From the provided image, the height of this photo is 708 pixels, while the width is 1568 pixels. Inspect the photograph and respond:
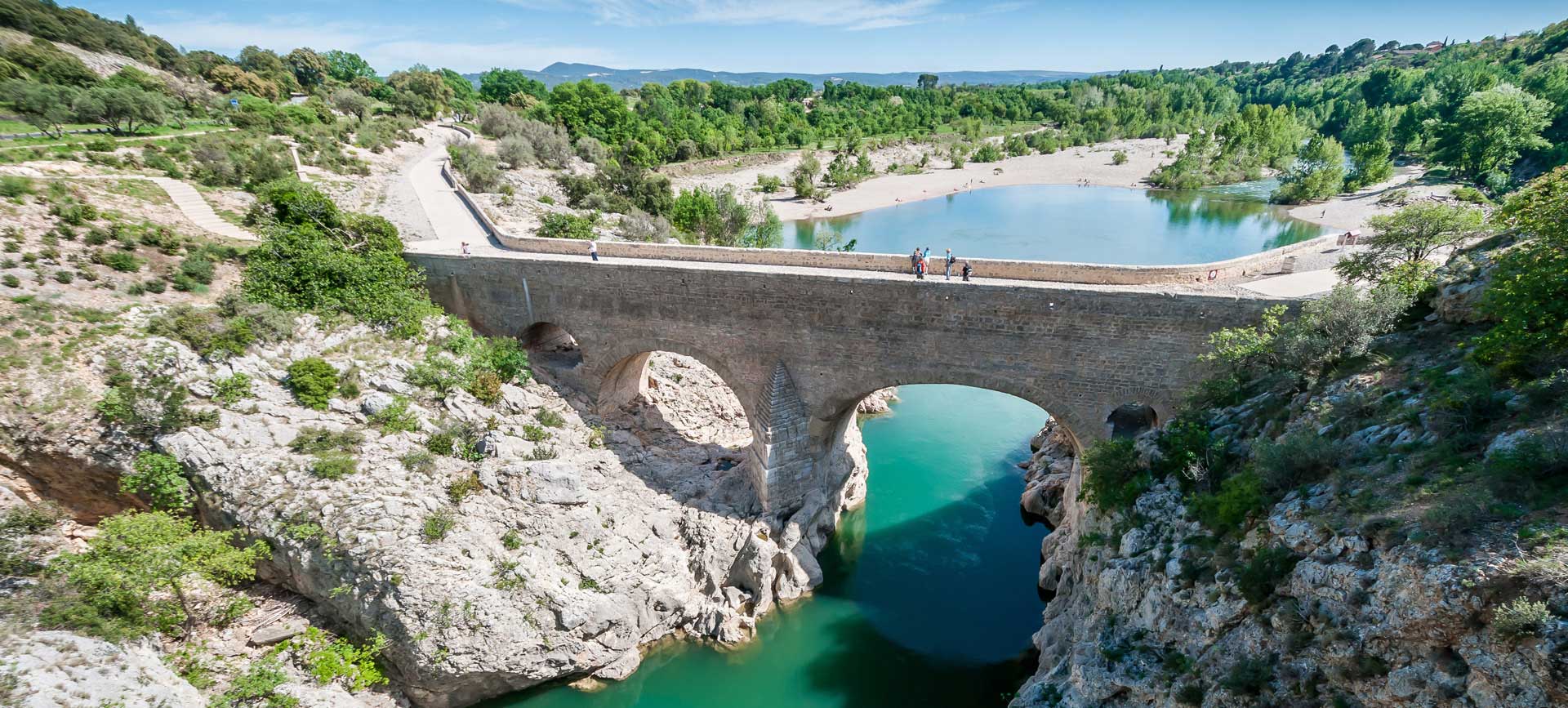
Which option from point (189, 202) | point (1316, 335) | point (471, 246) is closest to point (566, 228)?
point (471, 246)

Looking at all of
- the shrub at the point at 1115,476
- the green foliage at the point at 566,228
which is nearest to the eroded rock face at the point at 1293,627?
the shrub at the point at 1115,476

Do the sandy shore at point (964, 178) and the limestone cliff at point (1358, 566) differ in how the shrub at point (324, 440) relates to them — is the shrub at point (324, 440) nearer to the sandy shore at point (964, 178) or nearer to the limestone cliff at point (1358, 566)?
the limestone cliff at point (1358, 566)

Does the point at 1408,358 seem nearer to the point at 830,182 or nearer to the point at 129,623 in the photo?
the point at 129,623

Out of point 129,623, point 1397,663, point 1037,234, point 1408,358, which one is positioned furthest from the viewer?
point 1037,234

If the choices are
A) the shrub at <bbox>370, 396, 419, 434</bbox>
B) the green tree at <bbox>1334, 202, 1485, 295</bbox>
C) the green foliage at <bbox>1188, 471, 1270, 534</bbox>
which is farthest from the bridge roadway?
the shrub at <bbox>370, 396, 419, 434</bbox>

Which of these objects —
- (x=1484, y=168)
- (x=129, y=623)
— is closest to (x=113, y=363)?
(x=129, y=623)
